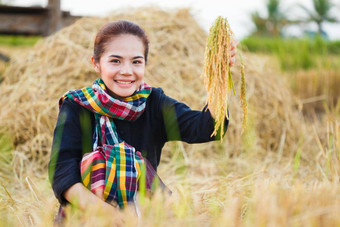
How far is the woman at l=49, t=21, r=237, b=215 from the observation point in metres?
1.46

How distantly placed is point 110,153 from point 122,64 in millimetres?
370

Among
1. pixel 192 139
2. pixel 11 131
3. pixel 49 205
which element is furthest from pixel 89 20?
pixel 49 205

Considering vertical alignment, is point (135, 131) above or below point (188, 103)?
below

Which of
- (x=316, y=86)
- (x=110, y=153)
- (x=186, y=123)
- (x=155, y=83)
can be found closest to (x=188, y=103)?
(x=155, y=83)

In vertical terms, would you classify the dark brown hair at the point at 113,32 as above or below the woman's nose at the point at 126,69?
above

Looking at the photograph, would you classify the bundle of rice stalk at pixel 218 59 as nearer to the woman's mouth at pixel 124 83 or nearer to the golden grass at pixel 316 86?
the woman's mouth at pixel 124 83

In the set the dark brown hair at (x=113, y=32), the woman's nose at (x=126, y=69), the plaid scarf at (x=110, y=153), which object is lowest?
the plaid scarf at (x=110, y=153)

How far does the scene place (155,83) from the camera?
309cm

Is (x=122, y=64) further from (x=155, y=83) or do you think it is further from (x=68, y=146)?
(x=155, y=83)

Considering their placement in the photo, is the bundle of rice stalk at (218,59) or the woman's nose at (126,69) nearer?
the bundle of rice stalk at (218,59)

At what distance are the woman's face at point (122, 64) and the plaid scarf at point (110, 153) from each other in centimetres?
4

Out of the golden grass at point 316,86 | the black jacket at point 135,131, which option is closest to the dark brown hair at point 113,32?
the black jacket at point 135,131

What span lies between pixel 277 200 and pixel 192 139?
737 millimetres

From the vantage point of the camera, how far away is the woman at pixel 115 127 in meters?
1.46
